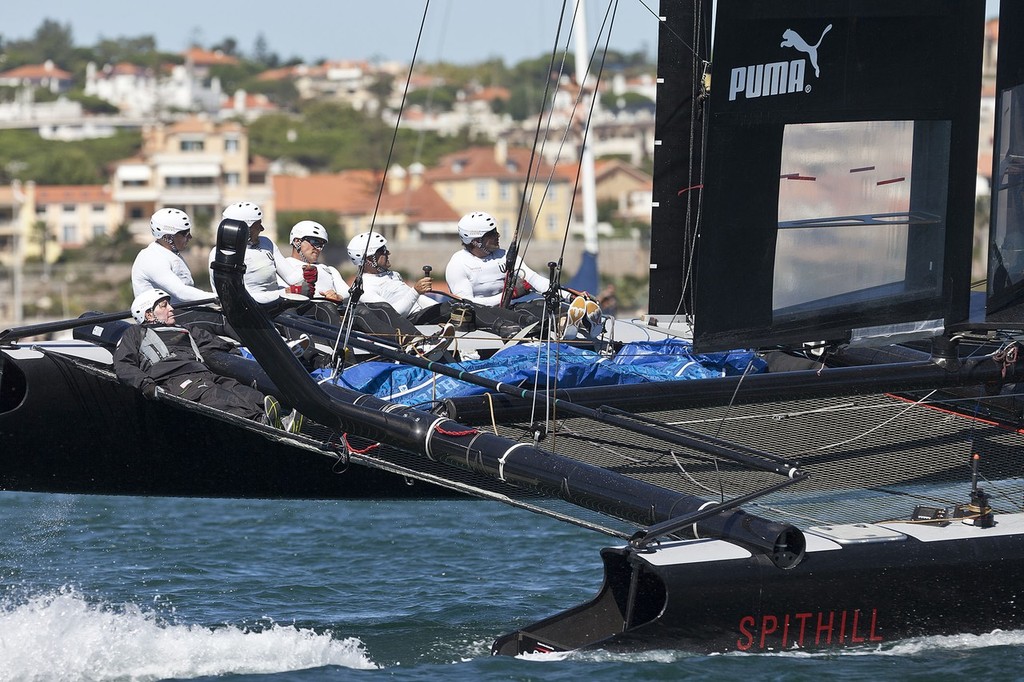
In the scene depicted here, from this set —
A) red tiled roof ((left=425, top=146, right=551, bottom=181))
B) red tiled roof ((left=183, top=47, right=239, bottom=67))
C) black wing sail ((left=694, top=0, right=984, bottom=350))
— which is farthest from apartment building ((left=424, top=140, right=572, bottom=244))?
red tiled roof ((left=183, top=47, right=239, bottom=67))

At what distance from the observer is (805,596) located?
16.6ft

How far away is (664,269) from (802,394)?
6.36 ft

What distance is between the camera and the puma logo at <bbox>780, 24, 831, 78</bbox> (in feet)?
18.6

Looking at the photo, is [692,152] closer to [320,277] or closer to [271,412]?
[320,277]

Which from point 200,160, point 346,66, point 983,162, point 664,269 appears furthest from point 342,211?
point 346,66

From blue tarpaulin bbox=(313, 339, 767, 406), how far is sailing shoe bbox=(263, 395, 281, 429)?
376mm

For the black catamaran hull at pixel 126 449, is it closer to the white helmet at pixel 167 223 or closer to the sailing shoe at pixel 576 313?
the white helmet at pixel 167 223

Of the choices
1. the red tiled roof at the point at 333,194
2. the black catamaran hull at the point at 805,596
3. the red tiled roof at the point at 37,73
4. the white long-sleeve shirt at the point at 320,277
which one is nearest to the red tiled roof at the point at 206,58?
the red tiled roof at the point at 37,73

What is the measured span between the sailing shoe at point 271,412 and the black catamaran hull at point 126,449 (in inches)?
22.4

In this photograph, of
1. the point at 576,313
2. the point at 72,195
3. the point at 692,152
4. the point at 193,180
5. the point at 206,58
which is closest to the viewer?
the point at 576,313

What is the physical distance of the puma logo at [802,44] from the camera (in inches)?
223

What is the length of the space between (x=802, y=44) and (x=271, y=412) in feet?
7.99

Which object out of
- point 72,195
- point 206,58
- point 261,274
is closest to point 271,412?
point 261,274

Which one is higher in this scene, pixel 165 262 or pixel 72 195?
pixel 72 195
